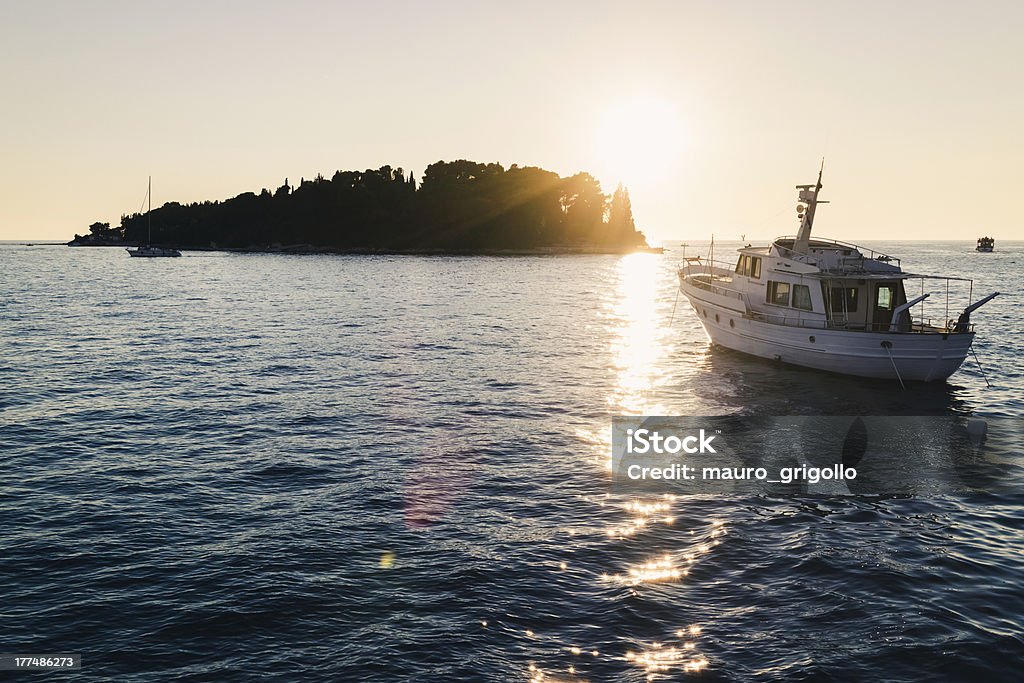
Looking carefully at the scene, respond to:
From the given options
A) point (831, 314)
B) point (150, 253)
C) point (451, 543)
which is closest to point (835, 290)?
point (831, 314)

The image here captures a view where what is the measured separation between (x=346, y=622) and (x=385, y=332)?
44599 mm

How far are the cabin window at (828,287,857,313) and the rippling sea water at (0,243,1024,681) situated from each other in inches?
170

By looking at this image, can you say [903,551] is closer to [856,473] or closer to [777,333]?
[856,473]

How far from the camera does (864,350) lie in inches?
1427

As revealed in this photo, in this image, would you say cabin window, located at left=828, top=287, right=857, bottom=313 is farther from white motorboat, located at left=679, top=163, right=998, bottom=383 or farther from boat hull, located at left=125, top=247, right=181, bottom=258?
boat hull, located at left=125, top=247, right=181, bottom=258

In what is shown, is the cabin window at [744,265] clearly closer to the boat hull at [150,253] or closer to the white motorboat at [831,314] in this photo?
the white motorboat at [831,314]

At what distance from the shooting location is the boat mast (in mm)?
41062

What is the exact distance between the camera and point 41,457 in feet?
75.5

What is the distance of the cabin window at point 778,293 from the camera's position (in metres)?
40.8

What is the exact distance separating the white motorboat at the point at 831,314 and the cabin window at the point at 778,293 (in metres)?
0.06

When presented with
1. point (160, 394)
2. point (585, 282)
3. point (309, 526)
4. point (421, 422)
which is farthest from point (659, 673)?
point (585, 282)

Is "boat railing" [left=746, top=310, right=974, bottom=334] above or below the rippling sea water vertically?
above

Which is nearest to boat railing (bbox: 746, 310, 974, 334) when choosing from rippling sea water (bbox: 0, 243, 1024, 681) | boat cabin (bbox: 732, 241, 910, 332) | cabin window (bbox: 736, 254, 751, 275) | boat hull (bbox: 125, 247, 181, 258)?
boat cabin (bbox: 732, 241, 910, 332)

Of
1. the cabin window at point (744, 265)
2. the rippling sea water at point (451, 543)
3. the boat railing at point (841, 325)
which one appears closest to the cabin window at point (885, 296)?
the boat railing at point (841, 325)
